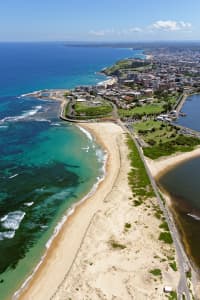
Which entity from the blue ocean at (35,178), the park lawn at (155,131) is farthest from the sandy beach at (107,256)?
the park lawn at (155,131)

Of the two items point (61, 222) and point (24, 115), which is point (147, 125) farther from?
point (61, 222)

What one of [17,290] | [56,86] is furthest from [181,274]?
[56,86]

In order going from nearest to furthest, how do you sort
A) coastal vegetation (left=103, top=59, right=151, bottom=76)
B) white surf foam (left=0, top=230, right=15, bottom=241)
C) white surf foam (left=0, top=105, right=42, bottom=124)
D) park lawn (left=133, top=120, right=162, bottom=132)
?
white surf foam (left=0, top=230, right=15, bottom=241) → park lawn (left=133, top=120, right=162, bottom=132) → white surf foam (left=0, top=105, right=42, bottom=124) → coastal vegetation (left=103, top=59, right=151, bottom=76)

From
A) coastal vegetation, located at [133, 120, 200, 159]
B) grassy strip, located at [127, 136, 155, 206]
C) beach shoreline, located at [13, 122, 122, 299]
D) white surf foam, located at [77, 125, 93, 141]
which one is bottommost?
beach shoreline, located at [13, 122, 122, 299]

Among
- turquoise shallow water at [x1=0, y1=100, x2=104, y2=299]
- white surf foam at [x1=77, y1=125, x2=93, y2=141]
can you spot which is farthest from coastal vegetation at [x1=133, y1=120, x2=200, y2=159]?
white surf foam at [x1=77, y1=125, x2=93, y2=141]

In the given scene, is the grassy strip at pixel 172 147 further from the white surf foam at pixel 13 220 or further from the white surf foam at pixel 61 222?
the white surf foam at pixel 13 220

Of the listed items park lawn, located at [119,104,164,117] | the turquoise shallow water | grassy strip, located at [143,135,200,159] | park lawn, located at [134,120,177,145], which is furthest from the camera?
park lawn, located at [119,104,164,117]

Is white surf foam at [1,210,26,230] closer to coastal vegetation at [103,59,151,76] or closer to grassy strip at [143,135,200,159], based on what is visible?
grassy strip at [143,135,200,159]
